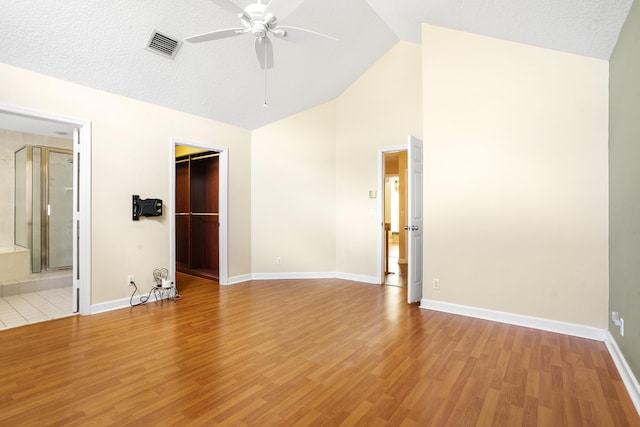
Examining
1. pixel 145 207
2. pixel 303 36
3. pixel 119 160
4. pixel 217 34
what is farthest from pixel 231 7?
pixel 145 207

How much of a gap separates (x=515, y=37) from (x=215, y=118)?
3960mm

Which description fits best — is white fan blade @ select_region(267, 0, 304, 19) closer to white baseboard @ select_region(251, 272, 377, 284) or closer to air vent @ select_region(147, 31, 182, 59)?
air vent @ select_region(147, 31, 182, 59)

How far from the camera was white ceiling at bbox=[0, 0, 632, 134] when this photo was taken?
271cm

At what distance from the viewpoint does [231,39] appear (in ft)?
11.8

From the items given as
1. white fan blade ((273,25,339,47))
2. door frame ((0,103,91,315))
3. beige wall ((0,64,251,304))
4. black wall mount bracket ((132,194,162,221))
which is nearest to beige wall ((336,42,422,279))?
beige wall ((0,64,251,304))

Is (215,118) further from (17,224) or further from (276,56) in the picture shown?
(17,224)

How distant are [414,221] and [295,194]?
2252 millimetres

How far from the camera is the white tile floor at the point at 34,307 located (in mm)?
3494

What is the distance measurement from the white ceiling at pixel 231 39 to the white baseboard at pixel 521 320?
8.37ft

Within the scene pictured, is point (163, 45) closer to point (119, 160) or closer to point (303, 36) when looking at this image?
point (119, 160)

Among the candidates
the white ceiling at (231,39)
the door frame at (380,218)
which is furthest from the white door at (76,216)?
the door frame at (380,218)

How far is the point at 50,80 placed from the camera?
10.9ft

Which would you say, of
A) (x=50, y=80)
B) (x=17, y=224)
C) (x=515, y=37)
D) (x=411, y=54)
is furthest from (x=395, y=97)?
(x=17, y=224)

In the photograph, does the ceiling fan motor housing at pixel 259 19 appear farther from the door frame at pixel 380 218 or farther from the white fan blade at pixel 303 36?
the door frame at pixel 380 218
